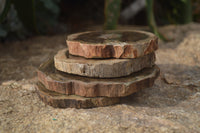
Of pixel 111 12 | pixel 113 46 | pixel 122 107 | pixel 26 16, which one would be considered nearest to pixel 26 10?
pixel 26 16

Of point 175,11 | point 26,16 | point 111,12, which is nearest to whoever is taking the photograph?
point 111,12

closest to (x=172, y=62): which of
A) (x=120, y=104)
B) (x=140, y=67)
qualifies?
(x=140, y=67)

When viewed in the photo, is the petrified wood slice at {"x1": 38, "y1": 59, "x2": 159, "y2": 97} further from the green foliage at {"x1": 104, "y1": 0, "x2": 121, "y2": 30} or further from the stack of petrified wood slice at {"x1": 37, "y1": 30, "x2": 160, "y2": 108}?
the green foliage at {"x1": 104, "y1": 0, "x2": 121, "y2": 30}

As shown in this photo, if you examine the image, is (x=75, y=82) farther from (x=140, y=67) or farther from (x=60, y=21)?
(x=60, y=21)

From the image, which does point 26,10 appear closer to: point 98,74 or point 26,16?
point 26,16

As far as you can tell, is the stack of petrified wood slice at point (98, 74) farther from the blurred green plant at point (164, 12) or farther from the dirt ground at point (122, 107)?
the blurred green plant at point (164, 12)

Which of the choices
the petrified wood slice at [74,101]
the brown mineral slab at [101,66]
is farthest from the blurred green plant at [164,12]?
the petrified wood slice at [74,101]
